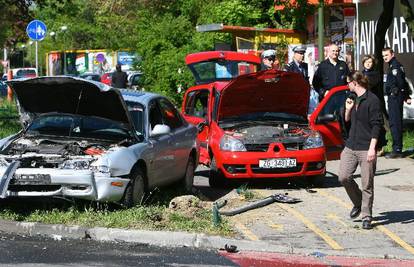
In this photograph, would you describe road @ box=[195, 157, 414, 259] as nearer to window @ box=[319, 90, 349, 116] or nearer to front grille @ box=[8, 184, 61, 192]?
window @ box=[319, 90, 349, 116]

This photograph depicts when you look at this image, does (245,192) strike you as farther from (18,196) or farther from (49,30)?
(49,30)

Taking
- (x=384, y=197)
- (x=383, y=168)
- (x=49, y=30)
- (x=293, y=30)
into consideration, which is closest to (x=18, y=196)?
(x=384, y=197)

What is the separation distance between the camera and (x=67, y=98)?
10.6 m

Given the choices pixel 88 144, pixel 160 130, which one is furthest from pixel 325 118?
pixel 88 144

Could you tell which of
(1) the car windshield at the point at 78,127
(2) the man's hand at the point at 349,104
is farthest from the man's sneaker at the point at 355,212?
(1) the car windshield at the point at 78,127

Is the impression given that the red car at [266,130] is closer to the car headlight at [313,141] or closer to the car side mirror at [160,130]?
the car headlight at [313,141]

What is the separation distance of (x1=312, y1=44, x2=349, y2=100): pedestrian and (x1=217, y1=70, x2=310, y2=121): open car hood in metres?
2.04

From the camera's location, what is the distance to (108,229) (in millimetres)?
9000

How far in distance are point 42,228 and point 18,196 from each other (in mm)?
591

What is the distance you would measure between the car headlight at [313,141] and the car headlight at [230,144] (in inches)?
38.3

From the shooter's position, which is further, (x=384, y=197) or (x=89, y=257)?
(x=384, y=197)

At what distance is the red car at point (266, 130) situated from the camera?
40.1ft

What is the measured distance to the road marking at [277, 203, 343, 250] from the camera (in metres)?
8.70

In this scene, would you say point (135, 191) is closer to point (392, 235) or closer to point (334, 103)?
point (392, 235)
